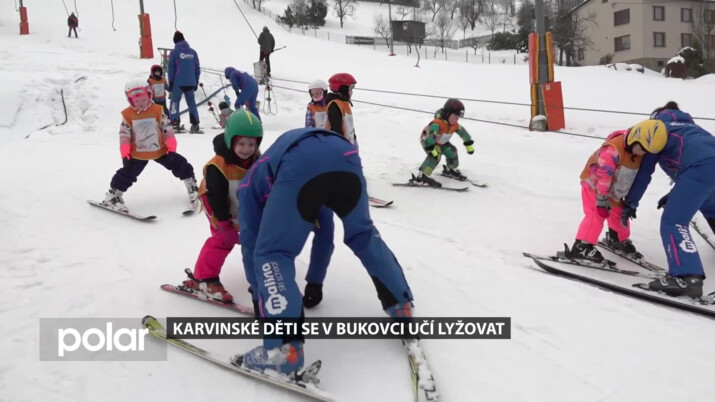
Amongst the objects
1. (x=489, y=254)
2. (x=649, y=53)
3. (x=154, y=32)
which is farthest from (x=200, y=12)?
(x=489, y=254)

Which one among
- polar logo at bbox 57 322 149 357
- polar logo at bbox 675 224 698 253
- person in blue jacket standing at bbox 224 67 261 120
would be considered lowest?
polar logo at bbox 57 322 149 357

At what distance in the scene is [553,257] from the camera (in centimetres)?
506

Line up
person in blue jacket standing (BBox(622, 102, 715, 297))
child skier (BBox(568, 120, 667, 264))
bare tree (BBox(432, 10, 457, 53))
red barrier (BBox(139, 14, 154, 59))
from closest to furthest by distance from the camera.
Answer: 1. person in blue jacket standing (BBox(622, 102, 715, 297))
2. child skier (BBox(568, 120, 667, 264))
3. red barrier (BBox(139, 14, 154, 59))
4. bare tree (BBox(432, 10, 457, 53))

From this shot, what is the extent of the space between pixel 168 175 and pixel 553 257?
5.50 m

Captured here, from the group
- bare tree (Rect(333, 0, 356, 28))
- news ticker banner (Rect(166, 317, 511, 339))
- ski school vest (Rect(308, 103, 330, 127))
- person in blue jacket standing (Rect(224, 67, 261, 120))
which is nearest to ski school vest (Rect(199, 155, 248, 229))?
news ticker banner (Rect(166, 317, 511, 339))

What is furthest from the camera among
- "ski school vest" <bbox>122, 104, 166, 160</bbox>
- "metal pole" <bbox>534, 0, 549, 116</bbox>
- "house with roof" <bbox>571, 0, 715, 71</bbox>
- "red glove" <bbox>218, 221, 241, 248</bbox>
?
"house with roof" <bbox>571, 0, 715, 71</bbox>

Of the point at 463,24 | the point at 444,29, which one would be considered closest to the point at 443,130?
the point at 444,29

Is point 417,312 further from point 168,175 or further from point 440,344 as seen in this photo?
point 168,175

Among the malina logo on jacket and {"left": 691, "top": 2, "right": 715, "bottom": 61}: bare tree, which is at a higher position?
{"left": 691, "top": 2, "right": 715, "bottom": 61}: bare tree

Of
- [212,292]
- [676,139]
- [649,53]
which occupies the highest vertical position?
[649,53]

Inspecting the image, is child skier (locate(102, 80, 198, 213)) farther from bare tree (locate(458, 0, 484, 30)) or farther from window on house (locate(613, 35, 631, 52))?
bare tree (locate(458, 0, 484, 30))

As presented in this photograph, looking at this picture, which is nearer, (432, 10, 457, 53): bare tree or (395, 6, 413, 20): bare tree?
(432, 10, 457, 53): bare tree

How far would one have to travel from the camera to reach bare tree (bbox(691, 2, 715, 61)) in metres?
34.5

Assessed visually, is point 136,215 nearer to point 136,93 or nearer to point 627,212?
point 136,93
